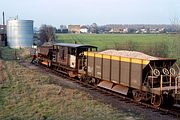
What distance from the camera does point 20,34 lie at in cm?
6475

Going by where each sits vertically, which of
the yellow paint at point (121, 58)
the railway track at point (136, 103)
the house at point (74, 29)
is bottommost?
the railway track at point (136, 103)

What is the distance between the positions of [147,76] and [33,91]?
734 centimetres

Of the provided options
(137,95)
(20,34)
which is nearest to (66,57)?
(137,95)

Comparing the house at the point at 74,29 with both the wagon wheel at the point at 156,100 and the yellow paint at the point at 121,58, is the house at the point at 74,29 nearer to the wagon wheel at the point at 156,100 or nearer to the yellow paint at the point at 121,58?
the yellow paint at the point at 121,58

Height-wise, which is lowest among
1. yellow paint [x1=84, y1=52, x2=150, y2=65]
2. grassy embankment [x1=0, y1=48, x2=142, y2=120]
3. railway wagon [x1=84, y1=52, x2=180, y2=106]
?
grassy embankment [x1=0, y1=48, x2=142, y2=120]

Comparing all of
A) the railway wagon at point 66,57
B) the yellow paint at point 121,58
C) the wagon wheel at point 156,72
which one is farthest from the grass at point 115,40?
the wagon wheel at point 156,72

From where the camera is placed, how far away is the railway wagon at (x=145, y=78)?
16.2 metres

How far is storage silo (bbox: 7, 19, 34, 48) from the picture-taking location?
2532 inches

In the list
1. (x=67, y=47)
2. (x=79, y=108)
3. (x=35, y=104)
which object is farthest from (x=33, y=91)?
(x=67, y=47)

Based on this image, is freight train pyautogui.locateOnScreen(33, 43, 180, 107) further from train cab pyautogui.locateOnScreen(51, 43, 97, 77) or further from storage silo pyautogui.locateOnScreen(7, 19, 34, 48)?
storage silo pyautogui.locateOnScreen(7, 19, 34, 48)

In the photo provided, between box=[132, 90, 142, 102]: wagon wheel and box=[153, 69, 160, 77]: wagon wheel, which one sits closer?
box=[153, 69, 160, 77]: wagon wheel

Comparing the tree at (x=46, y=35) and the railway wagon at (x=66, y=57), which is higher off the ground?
the tree at (x=46, y=35)

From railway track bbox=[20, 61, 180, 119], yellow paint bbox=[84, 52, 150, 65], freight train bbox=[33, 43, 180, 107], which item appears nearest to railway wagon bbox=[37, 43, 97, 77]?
freight train bbox=[33, 43, 180, 107]

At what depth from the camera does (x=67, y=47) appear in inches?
1098
